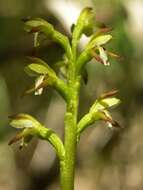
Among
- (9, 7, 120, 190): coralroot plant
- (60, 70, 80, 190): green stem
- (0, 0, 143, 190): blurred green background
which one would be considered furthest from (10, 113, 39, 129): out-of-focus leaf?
(0, 0, 143, 190): blurred green background

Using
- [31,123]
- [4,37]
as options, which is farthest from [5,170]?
[31,123]

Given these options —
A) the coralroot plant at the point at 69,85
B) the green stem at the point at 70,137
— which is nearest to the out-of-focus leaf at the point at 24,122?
the coralroot plant at the point at 69,85

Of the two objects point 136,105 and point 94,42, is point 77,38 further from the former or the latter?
point 136,105

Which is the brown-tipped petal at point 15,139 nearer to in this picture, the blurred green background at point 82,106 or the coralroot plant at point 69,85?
the coralroot plant at point 69,85

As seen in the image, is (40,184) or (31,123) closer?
(31,123)

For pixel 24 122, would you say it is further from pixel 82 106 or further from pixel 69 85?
pixel 82 106

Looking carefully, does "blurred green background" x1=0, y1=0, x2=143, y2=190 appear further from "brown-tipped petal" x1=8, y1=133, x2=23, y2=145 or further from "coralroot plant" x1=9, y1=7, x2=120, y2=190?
"brown-tipped petal" x1=8, y1=133, x2=23, y2=145
